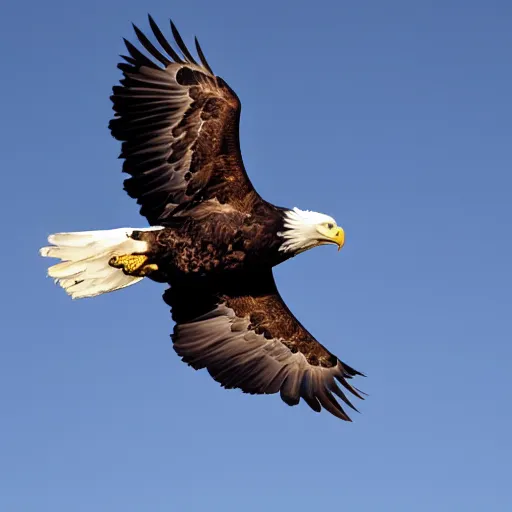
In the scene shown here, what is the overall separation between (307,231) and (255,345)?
174 cm

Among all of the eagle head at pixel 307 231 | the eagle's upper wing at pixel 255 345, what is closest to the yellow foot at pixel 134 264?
the eagle's upper wing at pixel 255 345

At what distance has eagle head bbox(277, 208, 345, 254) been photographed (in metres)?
15.9

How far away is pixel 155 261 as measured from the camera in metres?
16.0

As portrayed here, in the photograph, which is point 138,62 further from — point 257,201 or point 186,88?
point 257,201

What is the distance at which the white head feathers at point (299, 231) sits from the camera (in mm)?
15875

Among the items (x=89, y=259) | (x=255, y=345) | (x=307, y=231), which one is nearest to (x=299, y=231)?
(x=307, y=231)

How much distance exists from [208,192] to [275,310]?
1731 mm

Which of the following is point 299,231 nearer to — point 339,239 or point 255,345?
point 339,239

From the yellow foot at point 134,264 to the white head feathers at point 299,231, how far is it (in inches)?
53.0

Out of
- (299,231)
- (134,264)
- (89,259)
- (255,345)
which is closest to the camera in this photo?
(299,231)

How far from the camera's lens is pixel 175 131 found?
52.7ft

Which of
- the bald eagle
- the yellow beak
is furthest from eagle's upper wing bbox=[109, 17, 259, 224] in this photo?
the yellow beak

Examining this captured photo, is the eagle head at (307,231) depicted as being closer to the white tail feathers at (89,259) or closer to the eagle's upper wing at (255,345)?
the eagle's upper wing at (255,345)

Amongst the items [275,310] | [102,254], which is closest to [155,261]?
[102,254]
